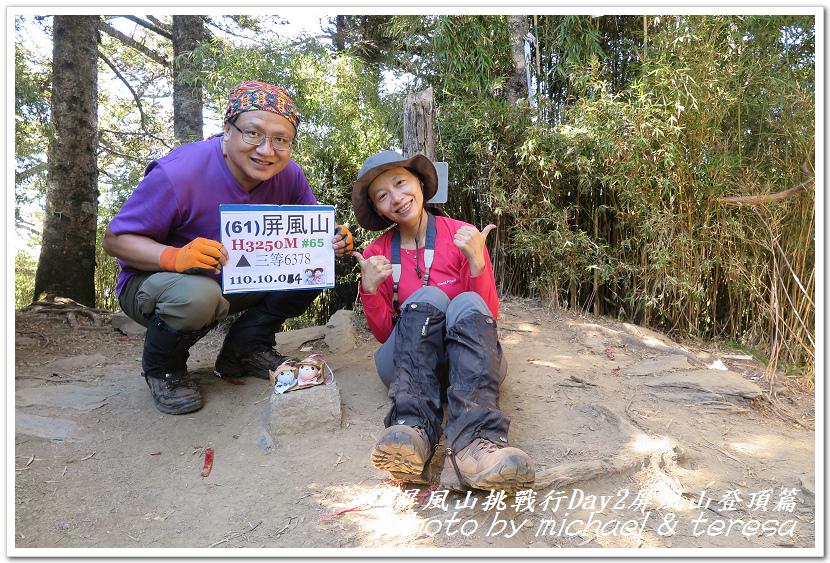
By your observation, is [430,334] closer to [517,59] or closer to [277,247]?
[277,247]

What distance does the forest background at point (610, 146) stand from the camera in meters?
3.48

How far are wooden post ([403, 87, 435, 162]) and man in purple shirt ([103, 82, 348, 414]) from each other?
Answer: 1.12 meters

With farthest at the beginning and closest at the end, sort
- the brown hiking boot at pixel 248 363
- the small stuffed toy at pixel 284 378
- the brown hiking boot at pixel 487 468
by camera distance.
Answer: the brown hiking boot at pixel 248 363, the small stuffed toy at pixel 284 378, the brown hiking boot at pixel 487 468

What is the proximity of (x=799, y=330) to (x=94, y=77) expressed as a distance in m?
7.04

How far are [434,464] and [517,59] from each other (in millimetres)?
3356

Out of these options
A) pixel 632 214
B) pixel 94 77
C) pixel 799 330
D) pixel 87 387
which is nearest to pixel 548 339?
pixel 632 214

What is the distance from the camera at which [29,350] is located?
158 inches

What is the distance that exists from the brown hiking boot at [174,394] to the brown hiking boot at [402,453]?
133 centimetres

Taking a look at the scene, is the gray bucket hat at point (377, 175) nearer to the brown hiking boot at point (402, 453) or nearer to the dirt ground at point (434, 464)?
the dirt ground at point (434, 464)

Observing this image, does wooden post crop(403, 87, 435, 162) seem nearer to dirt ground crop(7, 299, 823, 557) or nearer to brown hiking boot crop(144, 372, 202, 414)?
dirt ground crop(7, 299, 823, 557)

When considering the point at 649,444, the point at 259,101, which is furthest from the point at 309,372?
the point at 649,444

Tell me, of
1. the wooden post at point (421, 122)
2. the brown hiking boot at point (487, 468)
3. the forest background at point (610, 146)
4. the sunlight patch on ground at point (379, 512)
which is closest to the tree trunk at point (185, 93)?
the forest background at point (610, 146)

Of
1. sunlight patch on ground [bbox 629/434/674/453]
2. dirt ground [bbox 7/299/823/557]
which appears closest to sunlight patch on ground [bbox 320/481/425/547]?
dirt ground [bbox 7/299/823/557]

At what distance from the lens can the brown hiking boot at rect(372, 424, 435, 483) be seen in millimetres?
1799
